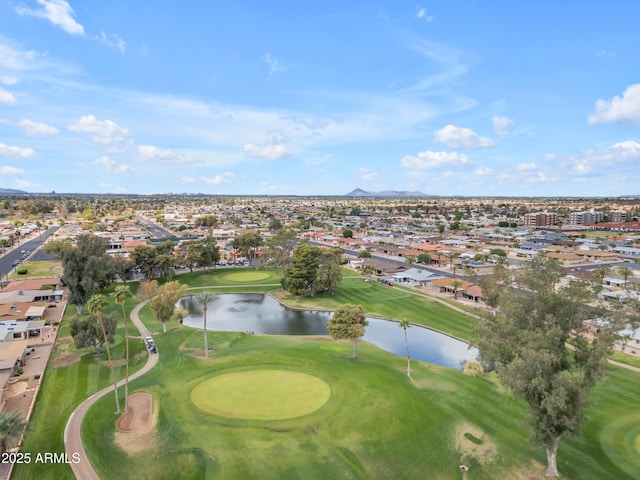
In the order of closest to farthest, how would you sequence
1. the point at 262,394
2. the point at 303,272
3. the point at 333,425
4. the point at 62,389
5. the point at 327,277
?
the point at 333,425 < the point at 262,394 < the point at 62,389 < the point at 303,272 < the point at 327,277

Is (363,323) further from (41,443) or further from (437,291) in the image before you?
(437,291)

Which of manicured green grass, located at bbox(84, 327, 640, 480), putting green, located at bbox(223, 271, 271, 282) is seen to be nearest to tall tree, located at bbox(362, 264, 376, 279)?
putting green, located at bbox(223, 271, 271, 282)

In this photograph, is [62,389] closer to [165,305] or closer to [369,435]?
[165,305]

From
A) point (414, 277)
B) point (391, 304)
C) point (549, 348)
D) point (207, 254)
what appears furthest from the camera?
point (207, 254)

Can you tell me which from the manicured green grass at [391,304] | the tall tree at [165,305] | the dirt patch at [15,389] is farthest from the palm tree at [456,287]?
the dirt patch at [15,389]

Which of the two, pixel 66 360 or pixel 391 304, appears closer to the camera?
pixel 66 360

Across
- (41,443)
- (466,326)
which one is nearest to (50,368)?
(41,443)

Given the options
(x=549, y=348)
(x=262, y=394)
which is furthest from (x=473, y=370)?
(x=262, y=394)
